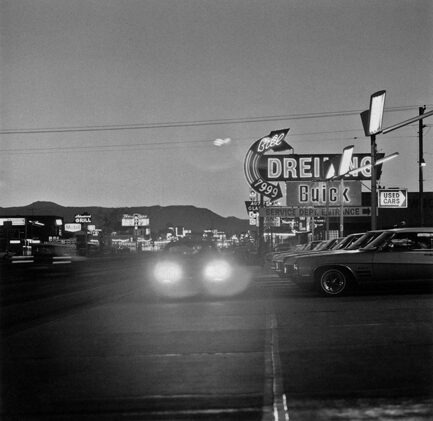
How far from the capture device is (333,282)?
15.7 meters

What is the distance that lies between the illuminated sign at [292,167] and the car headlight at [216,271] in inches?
1205

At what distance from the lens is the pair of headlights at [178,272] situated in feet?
58.9

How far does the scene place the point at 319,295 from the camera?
52.8ft

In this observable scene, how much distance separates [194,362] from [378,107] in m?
20.7

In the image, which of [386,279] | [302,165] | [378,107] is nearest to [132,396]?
[386,279]

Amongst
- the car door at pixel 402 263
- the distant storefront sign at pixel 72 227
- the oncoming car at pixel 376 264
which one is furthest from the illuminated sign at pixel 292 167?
the distant storefront sign at pixel 72 227

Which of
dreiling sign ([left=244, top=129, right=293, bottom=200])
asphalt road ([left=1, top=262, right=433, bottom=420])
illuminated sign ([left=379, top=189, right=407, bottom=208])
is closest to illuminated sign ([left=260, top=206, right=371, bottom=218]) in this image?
dreiling sign ([left=244, top=129, right=293, bottom=200])

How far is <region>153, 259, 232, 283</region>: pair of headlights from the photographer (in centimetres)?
1795

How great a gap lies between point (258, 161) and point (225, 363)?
4103cm

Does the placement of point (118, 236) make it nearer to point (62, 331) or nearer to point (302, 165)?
point (302, 165)

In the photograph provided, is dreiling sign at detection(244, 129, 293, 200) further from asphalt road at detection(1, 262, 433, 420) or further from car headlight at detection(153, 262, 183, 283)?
asphalt road at detection(1, 262, 433, 420)

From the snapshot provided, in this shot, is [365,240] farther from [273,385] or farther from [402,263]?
[273,385]

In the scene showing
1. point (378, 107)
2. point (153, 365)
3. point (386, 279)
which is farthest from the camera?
point (378, 107)

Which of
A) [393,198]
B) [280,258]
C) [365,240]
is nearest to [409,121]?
[280,258]
